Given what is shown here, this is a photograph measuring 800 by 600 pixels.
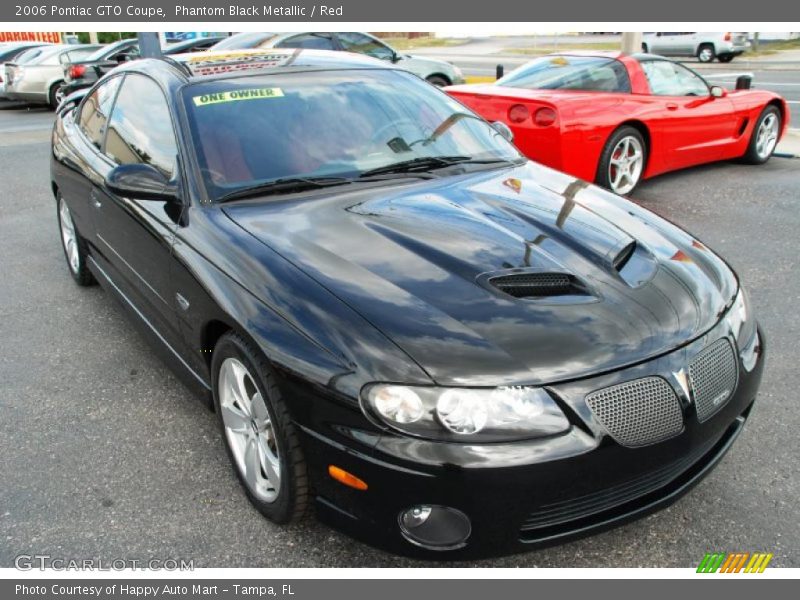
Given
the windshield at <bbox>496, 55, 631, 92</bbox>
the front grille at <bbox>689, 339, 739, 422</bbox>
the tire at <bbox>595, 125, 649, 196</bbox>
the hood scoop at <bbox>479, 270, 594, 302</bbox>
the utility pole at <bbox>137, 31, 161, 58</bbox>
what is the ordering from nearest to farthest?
the front grille at <bbox>689, 339, 739, 422</bbox> < the hood scoop at <bbox>479, 270, 594, 302</bbox> < the tire at <bbox>595, 125, 649, 196</bbox> < the windshield at <bbox>496, 55, 631, 92</bbox> < the utility pole at <bbox>137, 31, 161, 58</bbox>

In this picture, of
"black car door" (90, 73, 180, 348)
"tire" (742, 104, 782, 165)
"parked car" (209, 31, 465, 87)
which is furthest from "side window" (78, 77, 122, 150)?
"parked car" (209, 31, 465, 87)

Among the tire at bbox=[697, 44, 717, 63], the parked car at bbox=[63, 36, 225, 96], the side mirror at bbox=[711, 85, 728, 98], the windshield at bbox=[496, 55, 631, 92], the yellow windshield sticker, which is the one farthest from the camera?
the tire at bbox=[697, 44, 717, 63]

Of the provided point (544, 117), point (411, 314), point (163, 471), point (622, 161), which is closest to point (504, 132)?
point (411, 314)

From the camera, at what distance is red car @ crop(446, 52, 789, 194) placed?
656cm

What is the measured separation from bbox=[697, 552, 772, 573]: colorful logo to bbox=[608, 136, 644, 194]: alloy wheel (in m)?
4.87

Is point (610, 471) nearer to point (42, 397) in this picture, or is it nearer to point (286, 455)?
point (286, 455)

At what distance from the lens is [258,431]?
8.59 ft

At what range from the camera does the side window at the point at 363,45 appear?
12453 mm

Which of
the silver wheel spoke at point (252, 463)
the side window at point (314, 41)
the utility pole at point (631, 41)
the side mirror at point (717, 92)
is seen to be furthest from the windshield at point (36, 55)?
the silver wheel spoke at point (252, 463)

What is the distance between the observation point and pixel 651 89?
731cm

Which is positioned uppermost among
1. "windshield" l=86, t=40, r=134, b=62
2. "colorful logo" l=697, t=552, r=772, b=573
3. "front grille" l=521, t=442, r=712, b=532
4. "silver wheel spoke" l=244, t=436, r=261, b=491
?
"front grille" l=521, t=442, r=712, b=532

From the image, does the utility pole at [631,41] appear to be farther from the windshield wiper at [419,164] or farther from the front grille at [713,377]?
the front grille at [713,377]

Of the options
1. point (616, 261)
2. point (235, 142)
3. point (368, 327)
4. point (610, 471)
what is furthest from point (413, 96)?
point (610, 471)

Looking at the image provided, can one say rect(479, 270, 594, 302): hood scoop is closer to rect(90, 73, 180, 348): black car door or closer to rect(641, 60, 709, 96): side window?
rect(90, 73, 180, 348): black car door
